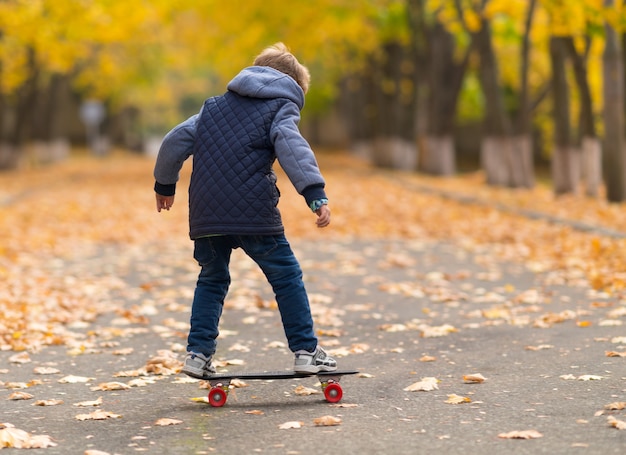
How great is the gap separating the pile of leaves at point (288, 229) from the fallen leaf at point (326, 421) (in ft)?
9.84

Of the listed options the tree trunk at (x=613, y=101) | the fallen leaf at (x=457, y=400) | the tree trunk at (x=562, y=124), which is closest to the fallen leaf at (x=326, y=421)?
the fallen leaf at (x=457, y=400)

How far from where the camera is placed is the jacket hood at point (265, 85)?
18.8 ft

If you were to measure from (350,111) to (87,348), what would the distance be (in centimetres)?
5297

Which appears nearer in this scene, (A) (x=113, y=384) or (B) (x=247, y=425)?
(B) (x=247, y=425)

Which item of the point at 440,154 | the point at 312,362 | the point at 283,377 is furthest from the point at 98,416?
the point at 440,154

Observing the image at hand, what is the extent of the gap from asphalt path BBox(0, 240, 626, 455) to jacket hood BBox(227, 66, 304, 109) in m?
1.51

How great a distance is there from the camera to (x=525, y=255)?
42.8ft

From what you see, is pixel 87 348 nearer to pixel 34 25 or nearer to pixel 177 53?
pixel 34 25

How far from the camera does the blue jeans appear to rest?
19.1ft

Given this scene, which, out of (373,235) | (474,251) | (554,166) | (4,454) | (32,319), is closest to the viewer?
(4,454)

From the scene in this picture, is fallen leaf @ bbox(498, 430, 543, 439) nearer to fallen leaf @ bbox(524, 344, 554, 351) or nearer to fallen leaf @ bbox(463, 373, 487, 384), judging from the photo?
fallen leaf @ bbox(463, 373, 487, 384)

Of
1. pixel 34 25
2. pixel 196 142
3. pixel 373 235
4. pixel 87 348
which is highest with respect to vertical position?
pixel 34 25

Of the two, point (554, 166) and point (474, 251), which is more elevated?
point (554, 166)

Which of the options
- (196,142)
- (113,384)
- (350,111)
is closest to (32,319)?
(113,384)
